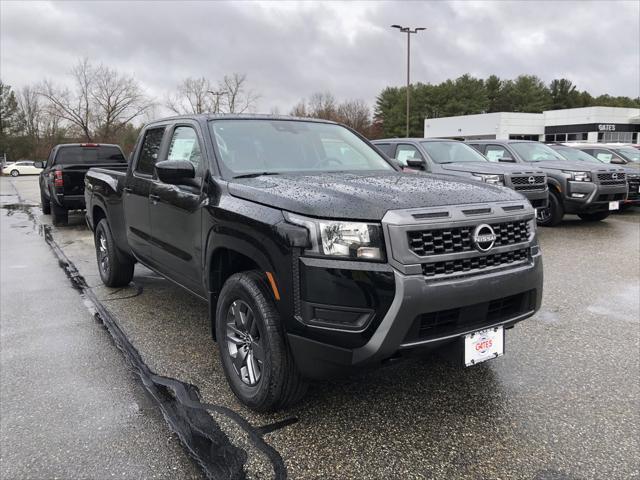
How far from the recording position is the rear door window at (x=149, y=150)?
460cm

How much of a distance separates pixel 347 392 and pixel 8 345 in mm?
2954

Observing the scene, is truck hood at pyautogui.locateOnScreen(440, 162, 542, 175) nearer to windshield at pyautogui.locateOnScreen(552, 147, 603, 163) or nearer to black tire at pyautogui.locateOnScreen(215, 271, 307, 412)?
windshield at pyautogui.locateOnScreen(552, 147, 603, 163)

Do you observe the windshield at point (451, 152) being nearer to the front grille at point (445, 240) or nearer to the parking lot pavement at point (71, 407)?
the parking lot pavement at point (71, 407)

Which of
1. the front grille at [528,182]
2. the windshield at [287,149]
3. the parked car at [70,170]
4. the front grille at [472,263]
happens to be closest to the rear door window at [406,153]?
the front grille at [528,182]

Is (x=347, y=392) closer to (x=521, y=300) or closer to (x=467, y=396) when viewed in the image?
(x=467, y=396)

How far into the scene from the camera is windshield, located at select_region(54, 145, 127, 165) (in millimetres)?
12016

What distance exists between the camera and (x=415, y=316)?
2479mm

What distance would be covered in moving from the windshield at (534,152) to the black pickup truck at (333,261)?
345 inches

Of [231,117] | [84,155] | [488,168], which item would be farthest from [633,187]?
[84,155]

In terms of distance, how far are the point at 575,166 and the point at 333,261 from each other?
9.60m

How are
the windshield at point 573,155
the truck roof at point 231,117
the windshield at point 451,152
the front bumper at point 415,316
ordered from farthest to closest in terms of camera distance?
the windshield at point 573,155
the windshield at point 451,152
the truck roof at point 231,117
the front bumper at point 415,316

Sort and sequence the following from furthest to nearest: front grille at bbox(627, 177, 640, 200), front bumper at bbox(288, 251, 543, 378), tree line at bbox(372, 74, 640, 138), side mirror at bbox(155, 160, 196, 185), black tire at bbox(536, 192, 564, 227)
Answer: tree line at bbox(372, 74, 640, 138)
front grille at bbox(627, 177, 640, 200)
black tire at bbox(536, 192, 564, 227)
side mirror at bbox(155, 160, 196, 185)
front bumper at bbox(288, 251, 543, 378)

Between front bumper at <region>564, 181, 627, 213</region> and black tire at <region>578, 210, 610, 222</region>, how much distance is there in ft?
2.72

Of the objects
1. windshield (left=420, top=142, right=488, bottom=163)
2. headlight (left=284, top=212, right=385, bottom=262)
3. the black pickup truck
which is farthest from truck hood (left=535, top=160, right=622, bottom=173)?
headlight (left=284, top=212, right=385, bottom=262)
